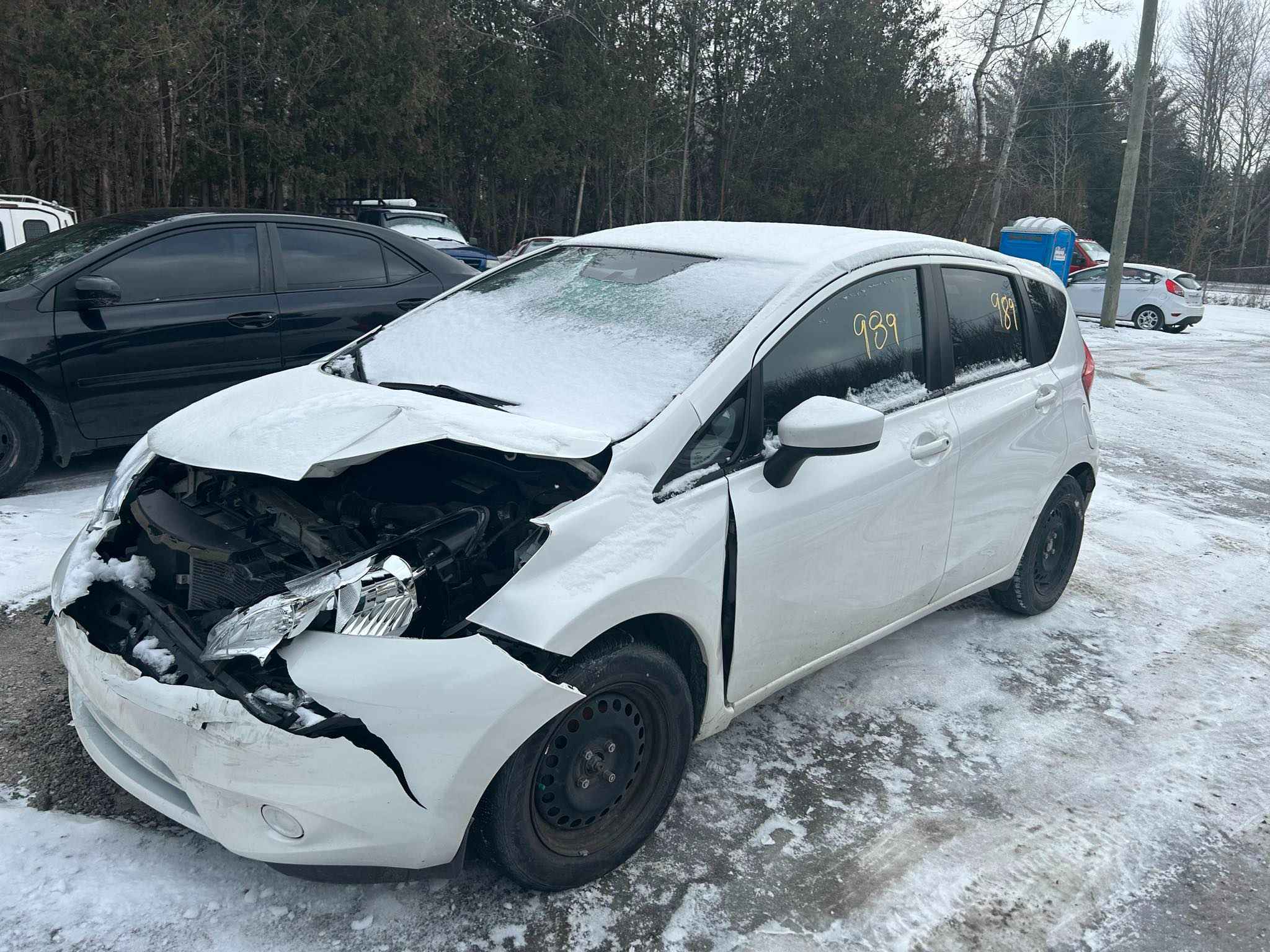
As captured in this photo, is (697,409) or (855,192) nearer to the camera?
(697,409)

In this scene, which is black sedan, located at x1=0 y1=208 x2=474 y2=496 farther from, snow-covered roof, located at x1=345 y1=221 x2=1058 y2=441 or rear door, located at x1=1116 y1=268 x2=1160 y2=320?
rear door, located at x1=1116 y1=268 x2=1160 y2=320

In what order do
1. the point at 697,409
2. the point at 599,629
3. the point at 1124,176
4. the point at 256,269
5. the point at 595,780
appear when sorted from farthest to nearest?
the point at 1124,176, the point at 256,269, the point at 697,409, the point at 595,780, the point at 599,629

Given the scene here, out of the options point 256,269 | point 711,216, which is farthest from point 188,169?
point 711,216

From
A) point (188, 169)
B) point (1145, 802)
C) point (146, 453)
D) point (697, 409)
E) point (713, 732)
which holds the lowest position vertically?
point (1145, 802)

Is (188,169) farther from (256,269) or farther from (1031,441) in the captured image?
(1031,441)

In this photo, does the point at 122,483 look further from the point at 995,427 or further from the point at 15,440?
the point at 995,427

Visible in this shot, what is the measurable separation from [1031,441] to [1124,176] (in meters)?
17.1

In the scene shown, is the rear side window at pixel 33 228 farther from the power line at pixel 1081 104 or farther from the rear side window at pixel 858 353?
the power line at pixel 1081 104

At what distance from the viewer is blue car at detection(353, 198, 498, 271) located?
15.7 m

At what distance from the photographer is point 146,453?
3121 mm

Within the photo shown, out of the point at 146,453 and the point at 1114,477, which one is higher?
the point at 146,453

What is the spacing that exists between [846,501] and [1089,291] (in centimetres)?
2020

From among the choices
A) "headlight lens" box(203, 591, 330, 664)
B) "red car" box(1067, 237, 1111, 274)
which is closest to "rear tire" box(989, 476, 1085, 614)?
"headlight lens" box(203, 591, 330, 664)

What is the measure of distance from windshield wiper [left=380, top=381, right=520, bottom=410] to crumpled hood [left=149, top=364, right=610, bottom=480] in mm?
39
